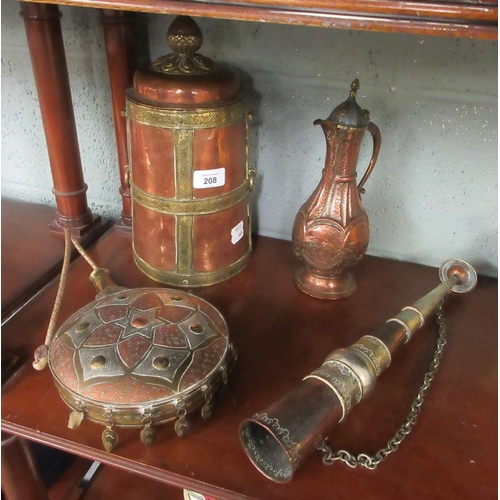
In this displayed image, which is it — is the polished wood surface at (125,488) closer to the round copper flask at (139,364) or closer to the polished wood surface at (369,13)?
the round copper flask at (139,364)

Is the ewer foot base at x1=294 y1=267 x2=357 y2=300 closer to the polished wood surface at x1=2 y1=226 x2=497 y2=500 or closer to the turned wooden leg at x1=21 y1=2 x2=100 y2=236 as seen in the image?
the polished wood surface at x1=2 y1=226 x2=497 y2=500

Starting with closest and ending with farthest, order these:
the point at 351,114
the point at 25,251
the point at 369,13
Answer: the point at 369,13 < the point at 351,114 < the point at 25,251

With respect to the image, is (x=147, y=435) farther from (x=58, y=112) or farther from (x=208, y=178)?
(x=58, y=112)

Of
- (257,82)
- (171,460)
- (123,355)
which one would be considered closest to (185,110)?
(257,82)

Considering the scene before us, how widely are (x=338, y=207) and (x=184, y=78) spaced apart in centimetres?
31

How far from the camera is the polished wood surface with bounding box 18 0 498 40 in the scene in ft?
1.50

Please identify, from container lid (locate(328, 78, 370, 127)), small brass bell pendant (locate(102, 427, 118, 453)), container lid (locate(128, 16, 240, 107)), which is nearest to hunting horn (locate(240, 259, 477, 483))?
small brass bell pendant (locate(102, 427, 118, 453))

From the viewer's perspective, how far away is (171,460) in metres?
0.61

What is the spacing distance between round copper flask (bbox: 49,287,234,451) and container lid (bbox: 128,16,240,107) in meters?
0.32

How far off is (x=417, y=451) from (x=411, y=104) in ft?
1.85

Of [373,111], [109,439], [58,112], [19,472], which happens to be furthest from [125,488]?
[373,111]

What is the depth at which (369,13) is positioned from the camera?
482 millimetres

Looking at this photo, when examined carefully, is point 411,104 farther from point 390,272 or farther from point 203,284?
point 203,284

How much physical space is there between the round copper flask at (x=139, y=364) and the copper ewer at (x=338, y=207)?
0.72 feet
